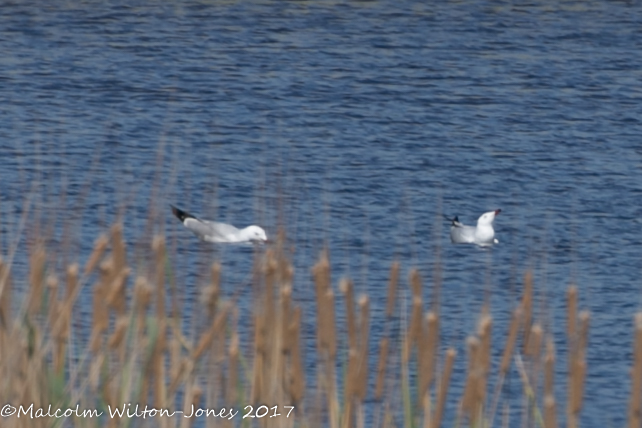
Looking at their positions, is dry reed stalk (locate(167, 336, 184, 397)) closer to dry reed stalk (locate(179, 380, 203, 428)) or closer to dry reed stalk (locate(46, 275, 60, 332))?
dry reed stalk (locate(179, 380, 203, 428))

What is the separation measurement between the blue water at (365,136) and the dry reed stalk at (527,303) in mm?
1042

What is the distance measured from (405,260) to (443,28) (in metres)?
9.54

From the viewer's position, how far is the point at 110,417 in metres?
4.02

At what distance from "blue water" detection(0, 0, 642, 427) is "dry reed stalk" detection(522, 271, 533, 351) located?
104cm

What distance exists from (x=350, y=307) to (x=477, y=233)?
5.57 m

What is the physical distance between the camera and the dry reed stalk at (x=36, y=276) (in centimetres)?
380

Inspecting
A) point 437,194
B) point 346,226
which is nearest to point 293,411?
point 346,226

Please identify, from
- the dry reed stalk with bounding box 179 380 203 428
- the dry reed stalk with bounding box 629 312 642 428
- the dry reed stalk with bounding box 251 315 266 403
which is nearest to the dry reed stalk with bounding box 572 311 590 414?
the dry reed stalk with bounding box 629 312 642 428

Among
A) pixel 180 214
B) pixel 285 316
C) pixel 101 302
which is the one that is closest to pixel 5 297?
pixel 101 302

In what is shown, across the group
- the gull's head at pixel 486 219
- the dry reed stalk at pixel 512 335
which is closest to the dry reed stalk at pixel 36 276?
the dry reed stalk at pixel 512 335

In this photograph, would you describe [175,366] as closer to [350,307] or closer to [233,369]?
[233,369]

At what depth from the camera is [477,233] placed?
30.3 feet

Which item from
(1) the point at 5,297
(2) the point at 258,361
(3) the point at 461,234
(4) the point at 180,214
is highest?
(1) the point at 5,297

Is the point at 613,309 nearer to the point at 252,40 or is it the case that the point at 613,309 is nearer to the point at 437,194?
the point at 437,194
